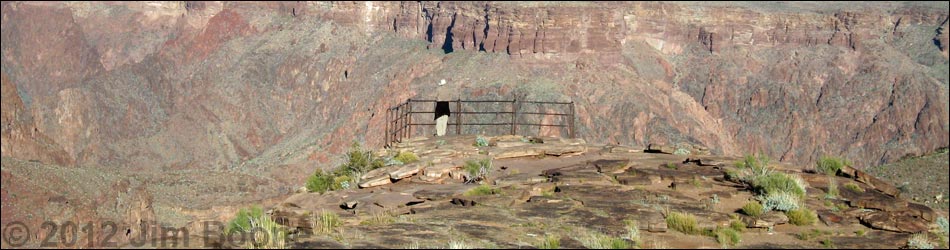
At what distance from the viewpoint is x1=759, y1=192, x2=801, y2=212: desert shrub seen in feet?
99.0

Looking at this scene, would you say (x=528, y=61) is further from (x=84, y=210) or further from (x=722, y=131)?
(x=84, y=210)

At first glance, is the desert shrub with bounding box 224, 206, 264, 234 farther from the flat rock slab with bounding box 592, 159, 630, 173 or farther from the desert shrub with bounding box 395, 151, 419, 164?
the desert shrub with bounding box 395, 151, 419, 164

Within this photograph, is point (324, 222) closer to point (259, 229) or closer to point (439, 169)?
point (259, 229)

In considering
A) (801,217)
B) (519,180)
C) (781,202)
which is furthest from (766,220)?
(519,180)

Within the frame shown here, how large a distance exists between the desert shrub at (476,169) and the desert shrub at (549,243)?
9619 mm

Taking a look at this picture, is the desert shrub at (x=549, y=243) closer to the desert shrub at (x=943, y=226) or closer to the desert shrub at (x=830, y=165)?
the desert shrub at (x=943, y=226)

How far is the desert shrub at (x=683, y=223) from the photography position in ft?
91.5

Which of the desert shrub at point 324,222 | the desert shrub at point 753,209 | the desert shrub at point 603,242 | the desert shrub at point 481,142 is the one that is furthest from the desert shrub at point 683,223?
the desert shrub at point 481,142

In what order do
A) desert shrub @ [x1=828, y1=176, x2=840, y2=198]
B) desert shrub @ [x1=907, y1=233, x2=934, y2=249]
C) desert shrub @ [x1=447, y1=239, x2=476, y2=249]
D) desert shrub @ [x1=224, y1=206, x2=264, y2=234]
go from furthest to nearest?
desert shrub @ [x1=828, y1=176, x2=840, y2=198], desert shrub @ [x1=907, y1=233, x2=934, y2=249], desert shrub @ [x1=224, y1=206, x2=264, y2=234], desert shrub @ [x1=447, y1=239, x2=476, y2=249]

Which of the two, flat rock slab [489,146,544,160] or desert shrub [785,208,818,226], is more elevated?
flat rock slab [489,146,544,160]

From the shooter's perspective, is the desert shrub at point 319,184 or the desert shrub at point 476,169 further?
the desert shrub at point 319,184

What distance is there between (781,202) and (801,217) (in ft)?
3.82

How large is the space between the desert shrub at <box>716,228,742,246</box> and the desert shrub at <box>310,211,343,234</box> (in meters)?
7.23

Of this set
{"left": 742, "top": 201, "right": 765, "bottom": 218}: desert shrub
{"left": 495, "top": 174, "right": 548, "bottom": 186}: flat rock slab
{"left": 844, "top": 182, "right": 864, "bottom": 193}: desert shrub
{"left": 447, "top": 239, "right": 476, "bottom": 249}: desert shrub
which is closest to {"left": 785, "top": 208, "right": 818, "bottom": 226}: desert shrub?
{"left": 742, "top": 201, "right": 765, "bottom": 218}: desert shrub
